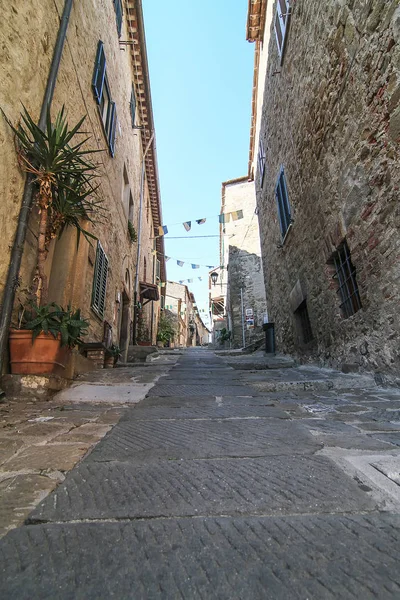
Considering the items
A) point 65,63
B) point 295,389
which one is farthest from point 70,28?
point 295,389

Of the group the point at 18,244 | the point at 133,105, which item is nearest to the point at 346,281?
the point at 18,244

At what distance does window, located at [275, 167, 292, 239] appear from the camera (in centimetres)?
567

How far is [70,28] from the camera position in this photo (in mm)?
4152

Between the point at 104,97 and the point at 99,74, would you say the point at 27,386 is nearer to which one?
the point at 99,74

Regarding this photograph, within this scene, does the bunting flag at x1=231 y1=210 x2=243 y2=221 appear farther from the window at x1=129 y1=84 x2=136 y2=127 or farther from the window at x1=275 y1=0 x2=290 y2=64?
the window at x1=275 y1=0 x2=290 y2=64

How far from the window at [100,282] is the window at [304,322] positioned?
3.72m

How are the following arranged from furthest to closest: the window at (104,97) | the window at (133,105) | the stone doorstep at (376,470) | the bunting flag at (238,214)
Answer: the bunting flag at (238,214) < the window at (133,105) < the window at (104,97) < the stone doorstep at (376,470)

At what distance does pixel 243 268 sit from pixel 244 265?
0.19m

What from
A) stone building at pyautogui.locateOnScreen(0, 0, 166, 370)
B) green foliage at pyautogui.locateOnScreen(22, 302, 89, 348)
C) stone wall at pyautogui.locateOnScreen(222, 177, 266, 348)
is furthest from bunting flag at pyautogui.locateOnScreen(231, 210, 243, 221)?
green foliage at pyautogui.locateOnScreen(22, 302, 89, 348)

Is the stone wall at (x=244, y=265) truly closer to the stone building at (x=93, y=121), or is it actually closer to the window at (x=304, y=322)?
the stone building at (x=93, y=121)

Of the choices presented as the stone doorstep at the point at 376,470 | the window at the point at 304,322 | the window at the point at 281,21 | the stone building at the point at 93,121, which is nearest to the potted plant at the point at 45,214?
the stone building at the point at 93,121

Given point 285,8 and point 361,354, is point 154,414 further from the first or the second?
point 285,8

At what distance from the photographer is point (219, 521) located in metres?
0.77

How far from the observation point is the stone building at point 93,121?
8.95 feet
